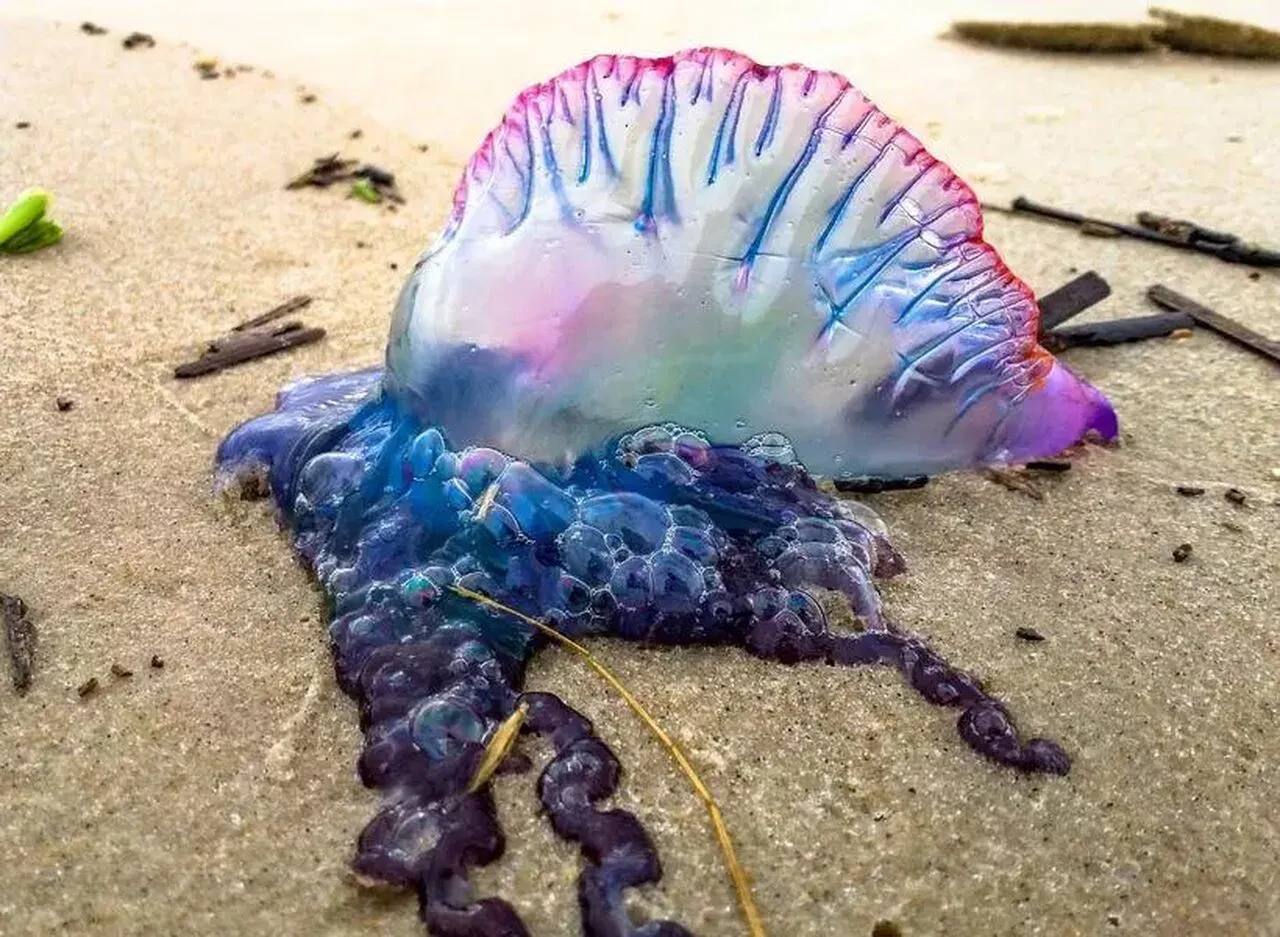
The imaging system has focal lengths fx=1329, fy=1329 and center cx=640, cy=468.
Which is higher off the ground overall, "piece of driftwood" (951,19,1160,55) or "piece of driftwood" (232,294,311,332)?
"piece of driftwood" (951,19,1160,55)

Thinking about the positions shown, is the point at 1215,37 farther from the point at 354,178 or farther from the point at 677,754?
the point at 677,754

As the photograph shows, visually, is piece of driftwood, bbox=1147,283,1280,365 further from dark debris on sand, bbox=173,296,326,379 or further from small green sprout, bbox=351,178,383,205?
small green sprout, bbox=351,178,383,205

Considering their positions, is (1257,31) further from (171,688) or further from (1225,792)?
(171,688)

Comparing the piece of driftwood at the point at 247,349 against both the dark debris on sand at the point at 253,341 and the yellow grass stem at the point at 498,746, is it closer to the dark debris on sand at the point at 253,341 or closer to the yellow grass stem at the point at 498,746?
the dark debris on sand at the point at 253,341

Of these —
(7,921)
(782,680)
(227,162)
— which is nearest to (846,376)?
(782,680)

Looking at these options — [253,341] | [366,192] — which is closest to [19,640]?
[253,341]

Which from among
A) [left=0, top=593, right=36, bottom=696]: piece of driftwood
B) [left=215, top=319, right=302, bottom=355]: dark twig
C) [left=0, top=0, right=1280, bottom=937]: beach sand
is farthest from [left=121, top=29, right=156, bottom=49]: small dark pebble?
[left=0, top=593, right=36, bottom=696]: piece of driftwood
